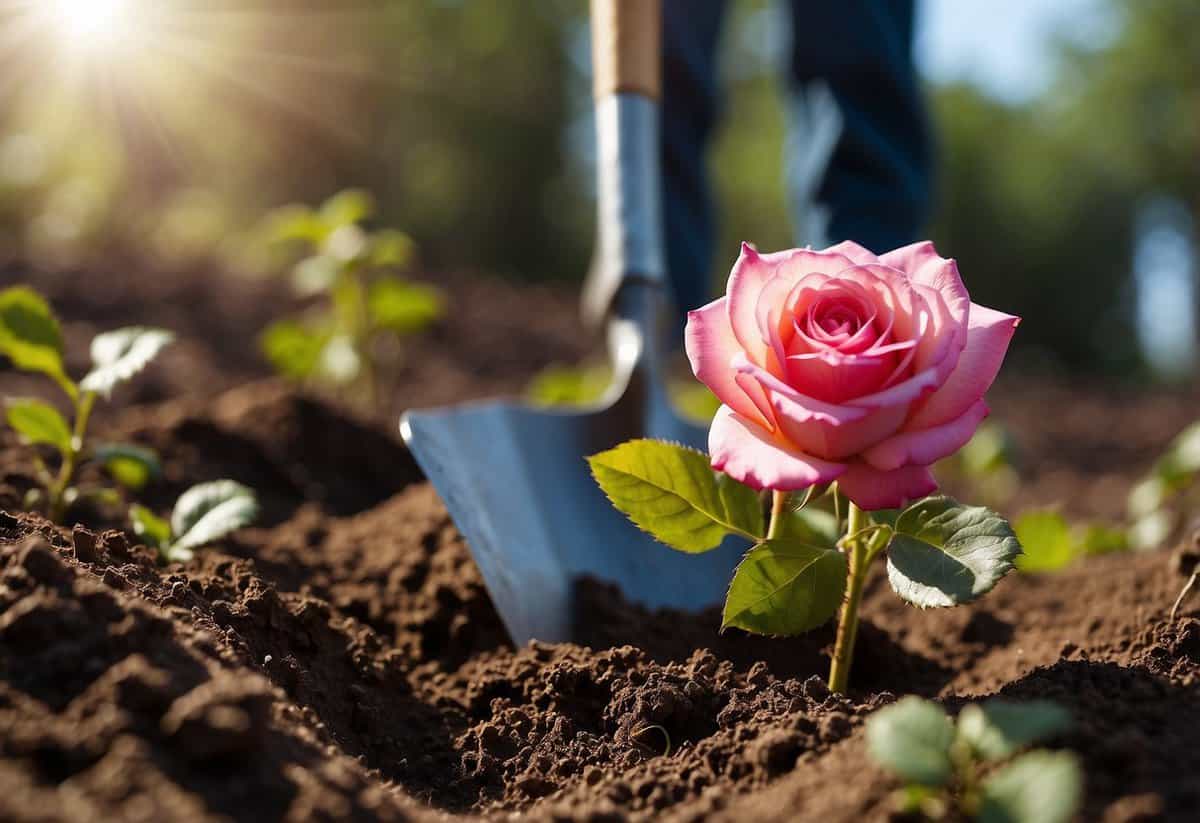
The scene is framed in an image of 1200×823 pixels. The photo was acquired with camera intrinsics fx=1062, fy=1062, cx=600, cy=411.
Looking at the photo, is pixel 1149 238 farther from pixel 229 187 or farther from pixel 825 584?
pixel 825 584

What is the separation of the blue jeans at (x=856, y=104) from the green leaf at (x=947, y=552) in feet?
3.58

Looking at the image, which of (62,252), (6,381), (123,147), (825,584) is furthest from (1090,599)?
(123,147)

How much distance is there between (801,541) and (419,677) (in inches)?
21.6

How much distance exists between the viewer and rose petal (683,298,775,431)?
0.99m

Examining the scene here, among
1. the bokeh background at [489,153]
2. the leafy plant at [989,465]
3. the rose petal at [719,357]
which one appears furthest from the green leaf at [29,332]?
the bokeh background at [489,153]

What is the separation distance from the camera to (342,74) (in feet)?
30.2

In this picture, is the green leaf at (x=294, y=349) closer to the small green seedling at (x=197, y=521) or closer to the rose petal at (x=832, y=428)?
the small green seedling at (x=197, y=521)

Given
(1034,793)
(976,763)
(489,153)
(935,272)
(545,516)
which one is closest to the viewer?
(1034,793)

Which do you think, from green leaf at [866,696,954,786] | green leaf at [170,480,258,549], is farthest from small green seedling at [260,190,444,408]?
green leaf at [866,696,954,786]

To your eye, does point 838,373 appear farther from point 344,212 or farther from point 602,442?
point 344,212

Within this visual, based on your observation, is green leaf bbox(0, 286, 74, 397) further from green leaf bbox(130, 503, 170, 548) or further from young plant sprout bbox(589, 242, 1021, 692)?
young plant sprout bbox(589, 242, 1021, 692)

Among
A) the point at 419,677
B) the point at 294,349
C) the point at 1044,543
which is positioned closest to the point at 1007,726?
the point at 419,677

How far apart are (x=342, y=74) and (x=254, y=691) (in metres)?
9.16

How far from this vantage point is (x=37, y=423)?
144 cm
